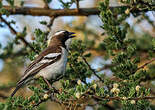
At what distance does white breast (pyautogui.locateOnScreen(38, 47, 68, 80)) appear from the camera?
6.07 meters

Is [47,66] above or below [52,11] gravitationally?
below

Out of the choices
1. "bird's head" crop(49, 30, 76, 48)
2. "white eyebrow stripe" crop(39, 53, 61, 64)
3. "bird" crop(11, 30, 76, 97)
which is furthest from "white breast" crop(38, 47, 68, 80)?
"bird's head" crop(49, 30, 76, 48)

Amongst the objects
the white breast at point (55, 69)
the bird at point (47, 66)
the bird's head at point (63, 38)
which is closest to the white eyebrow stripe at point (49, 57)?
the bird at point (47, 66)

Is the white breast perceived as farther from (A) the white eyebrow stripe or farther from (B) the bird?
(A) the white eyebrow stripe

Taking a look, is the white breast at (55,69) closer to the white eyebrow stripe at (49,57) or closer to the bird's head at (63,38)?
the white eyebrow stripe at (49,57)

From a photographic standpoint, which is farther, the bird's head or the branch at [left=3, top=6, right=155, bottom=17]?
the bird's head

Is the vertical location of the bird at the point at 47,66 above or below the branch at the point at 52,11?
below

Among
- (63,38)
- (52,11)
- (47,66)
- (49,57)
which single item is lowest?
(47,66)

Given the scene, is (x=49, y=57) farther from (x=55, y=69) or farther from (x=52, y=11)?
(x=52, y=11)

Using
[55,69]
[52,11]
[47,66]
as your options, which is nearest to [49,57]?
[47,66]

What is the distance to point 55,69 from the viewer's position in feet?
20.2

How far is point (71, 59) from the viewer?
5547 mm

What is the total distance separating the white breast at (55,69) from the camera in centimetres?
607

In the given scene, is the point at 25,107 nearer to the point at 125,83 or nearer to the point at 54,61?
the point at 125,83
